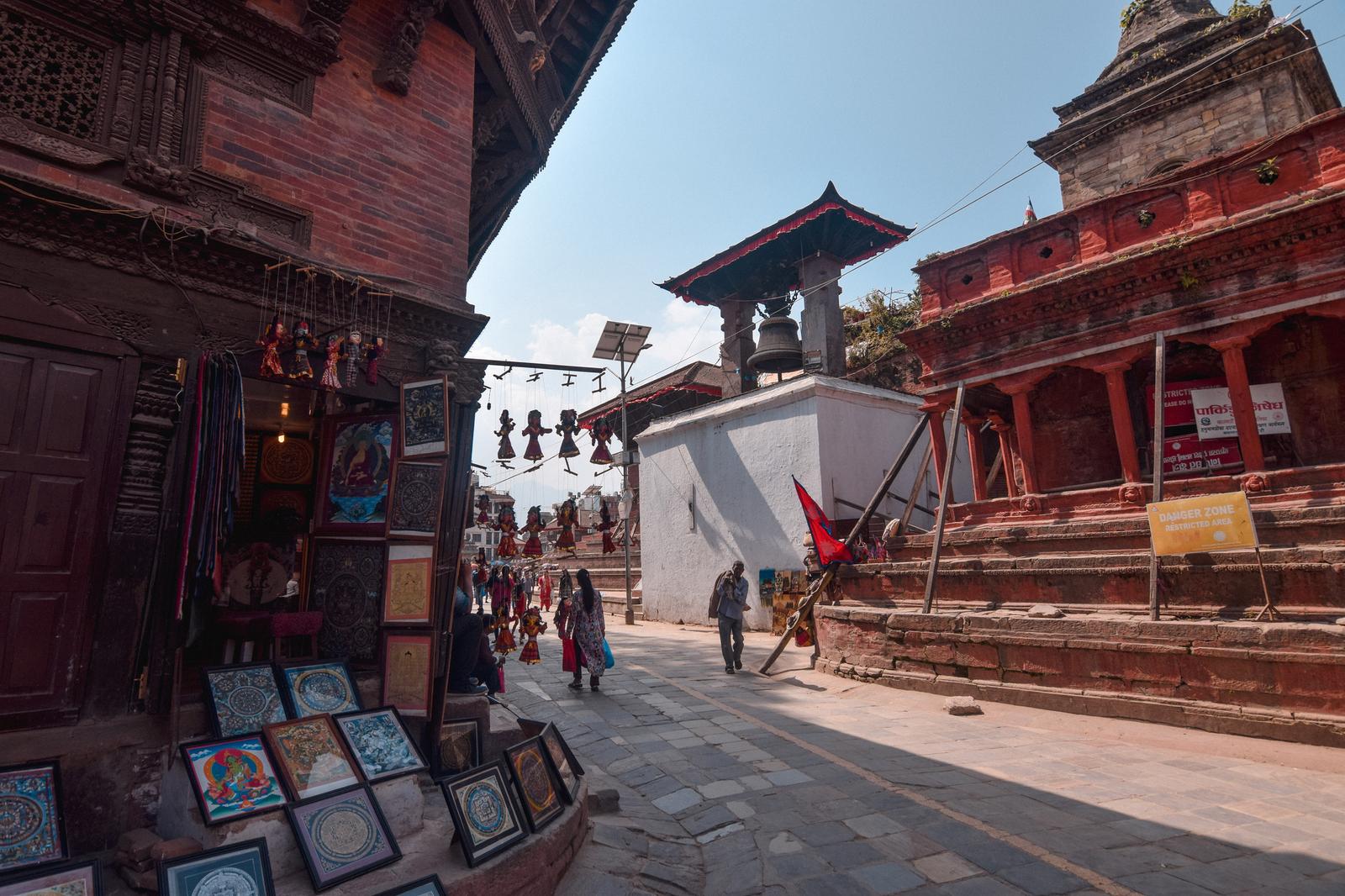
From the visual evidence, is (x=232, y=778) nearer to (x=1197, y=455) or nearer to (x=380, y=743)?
(x=380, y=743)

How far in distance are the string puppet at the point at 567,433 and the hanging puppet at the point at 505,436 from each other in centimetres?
58

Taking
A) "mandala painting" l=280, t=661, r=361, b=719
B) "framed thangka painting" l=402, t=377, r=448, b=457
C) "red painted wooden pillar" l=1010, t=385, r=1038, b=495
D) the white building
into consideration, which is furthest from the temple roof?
"mandala painting" l=280, t=661, r=361, b=719

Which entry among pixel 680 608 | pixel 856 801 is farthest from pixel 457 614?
pixel 680 608

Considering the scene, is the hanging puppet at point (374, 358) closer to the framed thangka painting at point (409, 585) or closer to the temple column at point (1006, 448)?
the framed thangka painting at point (409, 585)

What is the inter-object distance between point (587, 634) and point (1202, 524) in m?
8.25

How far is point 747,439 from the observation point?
767 inches

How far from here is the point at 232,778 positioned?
396 cm

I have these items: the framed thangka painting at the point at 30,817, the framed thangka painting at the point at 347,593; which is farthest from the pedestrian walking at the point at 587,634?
the framed thangka painting at the point at 30,817

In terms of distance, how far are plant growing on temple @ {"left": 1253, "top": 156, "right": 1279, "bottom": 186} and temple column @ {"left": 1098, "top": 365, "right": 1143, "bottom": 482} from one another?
3211 mm

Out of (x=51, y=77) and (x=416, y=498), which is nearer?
(x=51, y=77)

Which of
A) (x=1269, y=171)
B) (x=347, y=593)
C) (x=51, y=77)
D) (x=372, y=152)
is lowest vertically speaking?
(x=347, y=593)

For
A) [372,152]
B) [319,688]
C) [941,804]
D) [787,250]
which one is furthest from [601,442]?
[787,250]

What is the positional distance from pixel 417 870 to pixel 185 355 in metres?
4.00

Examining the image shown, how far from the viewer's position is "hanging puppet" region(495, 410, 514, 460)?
→ 27.3 feet
